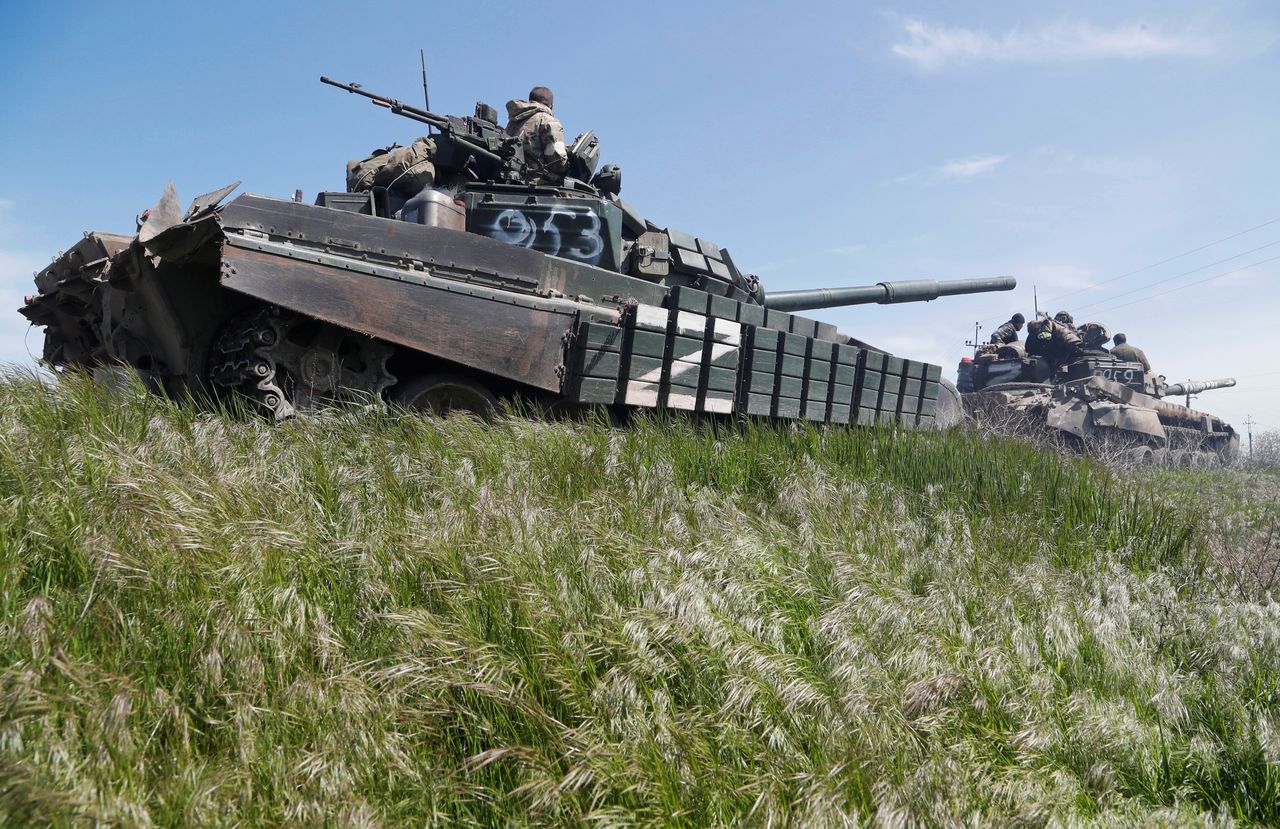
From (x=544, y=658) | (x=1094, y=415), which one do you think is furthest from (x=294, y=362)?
(x=1094, y=415)

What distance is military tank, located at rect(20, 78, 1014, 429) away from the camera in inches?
240

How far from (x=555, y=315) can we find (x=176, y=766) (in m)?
5.10

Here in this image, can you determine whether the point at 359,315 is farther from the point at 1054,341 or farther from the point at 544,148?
the point at 1054,341

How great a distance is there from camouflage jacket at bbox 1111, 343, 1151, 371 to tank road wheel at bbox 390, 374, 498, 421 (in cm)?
1928

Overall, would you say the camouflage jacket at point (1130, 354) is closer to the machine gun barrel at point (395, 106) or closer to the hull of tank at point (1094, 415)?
the hull of tank at point (1094, 415)

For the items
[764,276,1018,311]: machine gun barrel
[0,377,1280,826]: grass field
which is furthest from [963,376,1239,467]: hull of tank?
[0,377,1280,826]: grass field

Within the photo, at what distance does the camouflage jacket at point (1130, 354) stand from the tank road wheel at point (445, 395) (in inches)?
759

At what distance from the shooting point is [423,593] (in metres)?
3.49

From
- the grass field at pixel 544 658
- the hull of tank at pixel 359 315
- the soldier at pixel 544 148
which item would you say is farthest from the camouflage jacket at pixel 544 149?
the grass field at pixel 544 658

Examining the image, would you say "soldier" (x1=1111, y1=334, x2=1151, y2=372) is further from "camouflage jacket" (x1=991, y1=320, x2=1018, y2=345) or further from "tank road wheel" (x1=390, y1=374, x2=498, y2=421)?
"tank road wheel" (x1=390, y1=374, x2=498, y2=421)

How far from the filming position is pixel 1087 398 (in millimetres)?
19656

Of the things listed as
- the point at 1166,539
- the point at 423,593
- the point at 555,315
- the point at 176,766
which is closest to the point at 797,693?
the point at 423,593

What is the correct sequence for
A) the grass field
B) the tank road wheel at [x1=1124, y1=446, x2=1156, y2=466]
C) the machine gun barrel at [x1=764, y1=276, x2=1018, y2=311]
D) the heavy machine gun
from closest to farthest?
the grass field → the heavy machine gun → the machine gun barrel at [x1=764, y1=276, x2=1018, y2=311] → the tank road wheel at [x1=1124, y1=446, x2=1156, y2=466]

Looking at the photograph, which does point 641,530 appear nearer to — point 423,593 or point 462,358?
point 423,593
